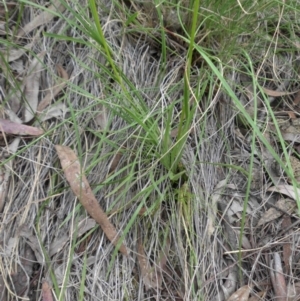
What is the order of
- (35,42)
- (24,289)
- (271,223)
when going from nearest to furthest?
(24,289) < (271,223) < (35,42)

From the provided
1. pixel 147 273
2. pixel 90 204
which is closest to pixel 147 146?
pixel 90 204

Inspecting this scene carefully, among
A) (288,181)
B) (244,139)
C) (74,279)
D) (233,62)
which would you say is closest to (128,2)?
(233,62)

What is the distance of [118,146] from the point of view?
1.31m

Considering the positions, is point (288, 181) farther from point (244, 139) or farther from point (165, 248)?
point (165, 248)

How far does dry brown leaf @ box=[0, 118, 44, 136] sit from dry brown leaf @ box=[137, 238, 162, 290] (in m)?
0.43

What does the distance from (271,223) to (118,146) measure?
0.48m

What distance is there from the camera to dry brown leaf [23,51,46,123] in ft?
4.49

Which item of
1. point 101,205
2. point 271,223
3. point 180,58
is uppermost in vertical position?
point 180,58

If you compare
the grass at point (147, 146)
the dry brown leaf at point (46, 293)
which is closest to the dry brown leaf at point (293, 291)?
the grass at point (147, 146)

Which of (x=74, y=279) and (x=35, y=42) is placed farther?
(x=35, y=42)

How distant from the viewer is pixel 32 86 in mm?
1399

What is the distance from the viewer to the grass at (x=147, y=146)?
1236mm

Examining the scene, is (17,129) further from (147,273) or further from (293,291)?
(293,291)

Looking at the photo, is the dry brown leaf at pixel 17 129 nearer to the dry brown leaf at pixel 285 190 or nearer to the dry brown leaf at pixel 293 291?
the dry brown leaf at pixel 285 190
